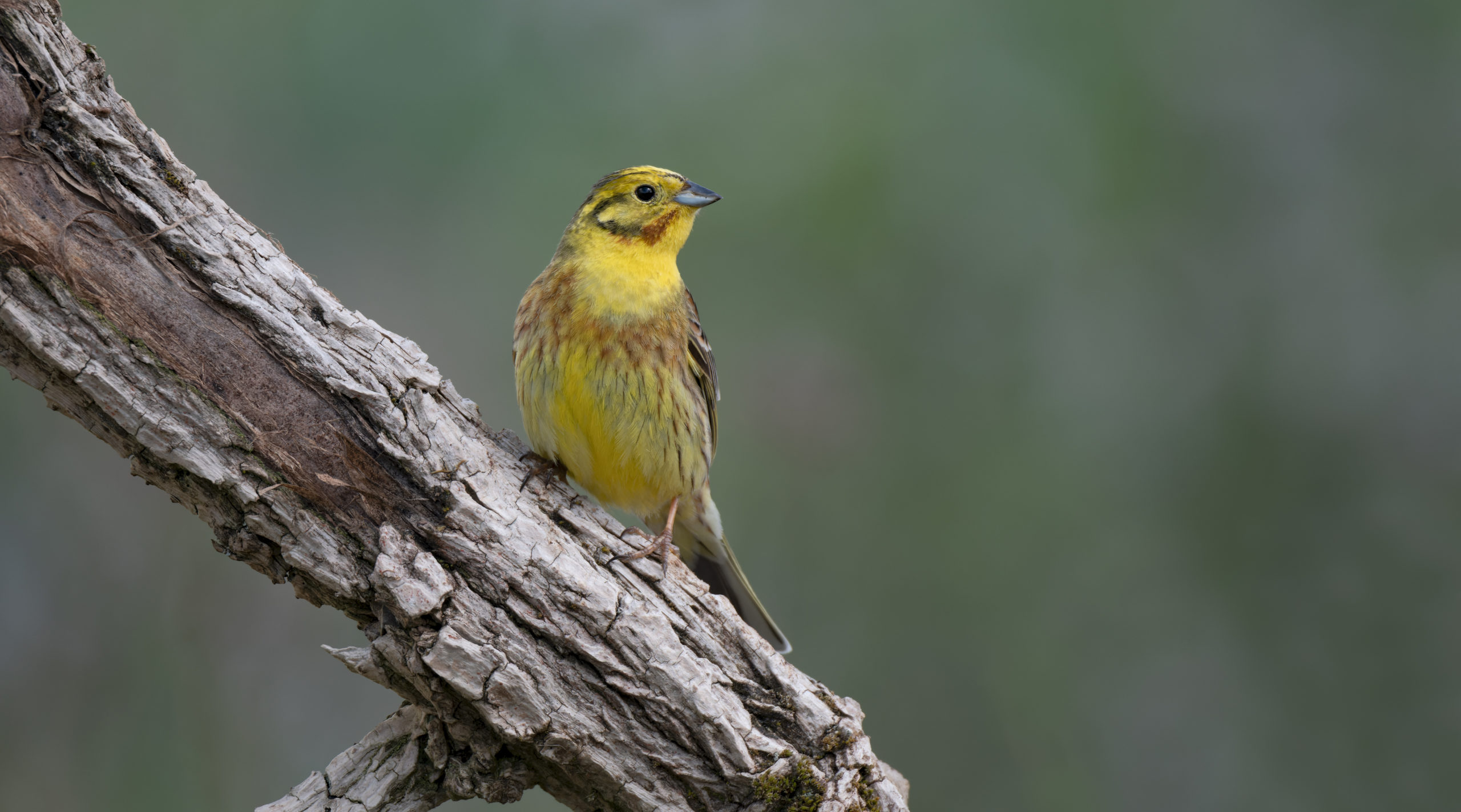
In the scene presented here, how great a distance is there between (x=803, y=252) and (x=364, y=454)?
350cm

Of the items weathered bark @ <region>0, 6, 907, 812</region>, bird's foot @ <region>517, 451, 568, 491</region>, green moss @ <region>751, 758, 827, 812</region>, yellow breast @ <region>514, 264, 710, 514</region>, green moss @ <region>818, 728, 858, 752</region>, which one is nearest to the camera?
weathered bark @ <region>0, 6, 907, 812</region>

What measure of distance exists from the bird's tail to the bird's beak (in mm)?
1174

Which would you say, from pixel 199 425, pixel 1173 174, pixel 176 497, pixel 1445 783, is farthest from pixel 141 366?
pixel 1445 783

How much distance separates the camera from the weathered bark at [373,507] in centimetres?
250

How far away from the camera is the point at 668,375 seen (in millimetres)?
3654

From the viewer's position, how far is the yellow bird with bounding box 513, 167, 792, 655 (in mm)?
3492

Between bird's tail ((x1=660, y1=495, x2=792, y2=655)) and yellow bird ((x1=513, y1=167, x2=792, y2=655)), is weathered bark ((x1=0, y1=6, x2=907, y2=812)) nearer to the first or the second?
yellow bird ((x1=513, y1=167, x2=792, y2=655))

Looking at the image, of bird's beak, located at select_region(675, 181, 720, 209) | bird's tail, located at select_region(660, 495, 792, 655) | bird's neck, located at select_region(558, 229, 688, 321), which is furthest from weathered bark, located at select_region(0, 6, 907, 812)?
bird's beak, located at select_region(675, 181, 720, 209)

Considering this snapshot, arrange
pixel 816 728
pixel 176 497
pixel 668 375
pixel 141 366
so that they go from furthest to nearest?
pixel 668 375 → pixel 816 728 → pixel 176 497 → pixel 141 366

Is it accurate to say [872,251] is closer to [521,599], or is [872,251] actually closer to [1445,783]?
[521,599]

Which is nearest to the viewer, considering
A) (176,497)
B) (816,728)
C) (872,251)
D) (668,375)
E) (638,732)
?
(176,497)

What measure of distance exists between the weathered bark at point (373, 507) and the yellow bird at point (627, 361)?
408mm

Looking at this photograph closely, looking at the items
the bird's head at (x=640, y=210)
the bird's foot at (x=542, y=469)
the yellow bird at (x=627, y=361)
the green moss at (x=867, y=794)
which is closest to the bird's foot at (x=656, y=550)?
the yellow bird at (x=627, y=361)

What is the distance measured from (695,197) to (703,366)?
65cm
